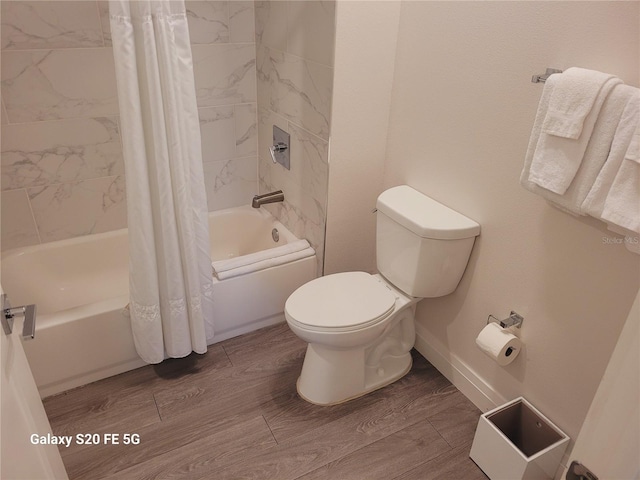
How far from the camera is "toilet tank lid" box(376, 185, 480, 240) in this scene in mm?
1825

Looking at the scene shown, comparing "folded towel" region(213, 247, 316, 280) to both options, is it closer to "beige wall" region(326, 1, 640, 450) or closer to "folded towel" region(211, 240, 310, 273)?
"folded towel" region(211, 240, 310, 273)

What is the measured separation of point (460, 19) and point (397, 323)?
1.23m

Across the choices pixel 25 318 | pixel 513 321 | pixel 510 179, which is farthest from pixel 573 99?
pixel 25 318

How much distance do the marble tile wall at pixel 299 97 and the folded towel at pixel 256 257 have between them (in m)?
0.07

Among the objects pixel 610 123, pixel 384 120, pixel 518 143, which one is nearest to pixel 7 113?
pixel 384 120

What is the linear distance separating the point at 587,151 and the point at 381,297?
0.94m

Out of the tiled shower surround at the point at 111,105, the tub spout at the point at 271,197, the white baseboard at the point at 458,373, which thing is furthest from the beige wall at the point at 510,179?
the tub spout at the point at 271,197

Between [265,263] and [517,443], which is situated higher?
[265,263]

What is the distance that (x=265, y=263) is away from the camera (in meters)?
2.35

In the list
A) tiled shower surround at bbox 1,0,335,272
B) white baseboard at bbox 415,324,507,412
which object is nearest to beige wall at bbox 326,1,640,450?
white baseboard at bbox 415,324,507,412

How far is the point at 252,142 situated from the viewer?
280cm

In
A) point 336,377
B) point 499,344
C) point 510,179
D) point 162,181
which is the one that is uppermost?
point 510,179

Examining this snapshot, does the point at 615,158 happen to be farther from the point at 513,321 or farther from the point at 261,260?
the point at 261,260

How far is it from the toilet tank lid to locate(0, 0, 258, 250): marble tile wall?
109 cm
